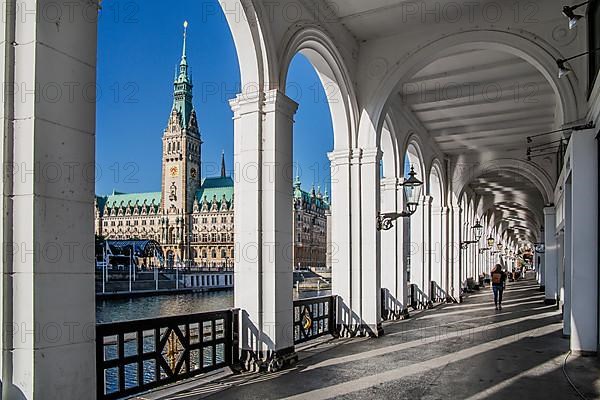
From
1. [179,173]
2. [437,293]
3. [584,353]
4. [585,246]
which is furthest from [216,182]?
[584,353]

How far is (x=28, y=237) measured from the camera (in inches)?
139

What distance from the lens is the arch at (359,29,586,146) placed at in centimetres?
808

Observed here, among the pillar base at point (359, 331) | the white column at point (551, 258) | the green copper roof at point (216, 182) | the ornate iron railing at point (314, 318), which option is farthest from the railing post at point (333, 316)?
the green copper roof at point (216, 182)

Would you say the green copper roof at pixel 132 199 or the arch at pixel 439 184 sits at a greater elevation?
the green copper roof at pixel 132 199

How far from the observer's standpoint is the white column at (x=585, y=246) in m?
7.44

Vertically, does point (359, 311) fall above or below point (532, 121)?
below

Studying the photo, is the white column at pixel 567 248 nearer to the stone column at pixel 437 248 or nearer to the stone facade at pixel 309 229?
the stone column at pixel 437 248

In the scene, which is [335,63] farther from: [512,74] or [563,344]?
[563,344]

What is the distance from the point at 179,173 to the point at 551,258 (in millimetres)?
92052

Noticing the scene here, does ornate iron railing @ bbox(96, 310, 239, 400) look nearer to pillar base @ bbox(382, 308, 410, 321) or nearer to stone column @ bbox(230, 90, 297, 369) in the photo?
stone column @ bbox(230, 90, 297, 369)

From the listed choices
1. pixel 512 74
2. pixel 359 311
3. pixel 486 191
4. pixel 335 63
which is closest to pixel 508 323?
pixel 359 311

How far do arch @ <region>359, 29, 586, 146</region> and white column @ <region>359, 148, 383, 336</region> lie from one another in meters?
0.70

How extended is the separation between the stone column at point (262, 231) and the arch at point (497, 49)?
127 inches

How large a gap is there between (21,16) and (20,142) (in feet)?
2.97
